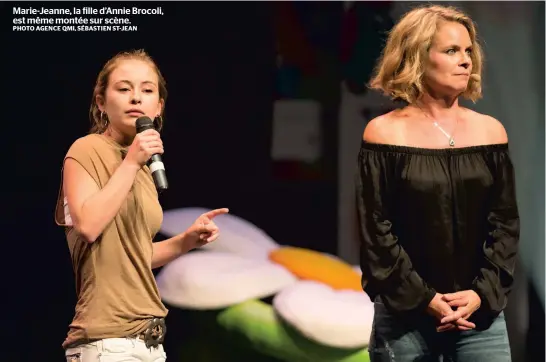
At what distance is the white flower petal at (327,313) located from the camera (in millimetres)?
3523

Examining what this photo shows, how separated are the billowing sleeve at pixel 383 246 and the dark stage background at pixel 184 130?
1.27m

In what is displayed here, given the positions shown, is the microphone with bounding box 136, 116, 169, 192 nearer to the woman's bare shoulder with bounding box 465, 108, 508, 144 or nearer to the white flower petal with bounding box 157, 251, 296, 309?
the woman's bare shoulder with bounding box 465, 108, 508, 144

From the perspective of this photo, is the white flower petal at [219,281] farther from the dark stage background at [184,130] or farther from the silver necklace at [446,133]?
the silver necklace at [446,133]

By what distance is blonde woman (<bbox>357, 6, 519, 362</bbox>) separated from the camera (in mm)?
2221

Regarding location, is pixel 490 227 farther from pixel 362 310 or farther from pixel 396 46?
pixel 362 310

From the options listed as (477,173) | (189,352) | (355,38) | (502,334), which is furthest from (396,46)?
(189,352)

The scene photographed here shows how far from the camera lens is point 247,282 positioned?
3.55 metres

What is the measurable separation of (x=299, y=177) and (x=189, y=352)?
2.89 ft

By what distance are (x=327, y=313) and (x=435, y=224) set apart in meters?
1.38

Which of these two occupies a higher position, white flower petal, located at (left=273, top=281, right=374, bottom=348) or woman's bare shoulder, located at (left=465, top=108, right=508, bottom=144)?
woman's bare shoulder, located at (left=465, top=108, right=508, bottom=144)

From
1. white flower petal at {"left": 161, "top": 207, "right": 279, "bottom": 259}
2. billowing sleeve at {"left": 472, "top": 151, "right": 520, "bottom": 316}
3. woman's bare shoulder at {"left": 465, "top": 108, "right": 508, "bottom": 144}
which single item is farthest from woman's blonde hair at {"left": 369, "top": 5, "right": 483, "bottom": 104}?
white flower petal at {"left": 161, "top": 207, "right": 279, "bottom": 259}

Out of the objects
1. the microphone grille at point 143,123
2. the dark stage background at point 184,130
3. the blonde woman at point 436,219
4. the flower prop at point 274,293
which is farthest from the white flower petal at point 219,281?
the microphone grille at point 143,123

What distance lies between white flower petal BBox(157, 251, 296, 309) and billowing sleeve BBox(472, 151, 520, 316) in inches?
54.8

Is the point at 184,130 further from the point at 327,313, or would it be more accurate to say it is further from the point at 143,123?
the point at 143,123
